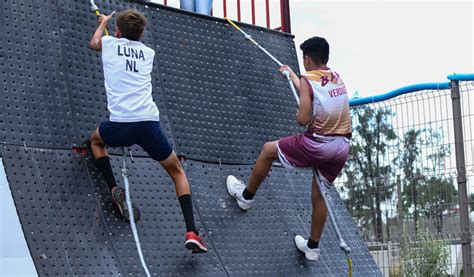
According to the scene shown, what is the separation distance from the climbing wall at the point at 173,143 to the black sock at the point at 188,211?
0.21 metres

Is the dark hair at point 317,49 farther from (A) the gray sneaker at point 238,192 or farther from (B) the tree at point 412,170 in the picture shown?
(B) the tree at point 412,170

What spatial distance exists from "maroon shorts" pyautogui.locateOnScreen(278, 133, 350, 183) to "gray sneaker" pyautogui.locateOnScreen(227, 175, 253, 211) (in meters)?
0.42

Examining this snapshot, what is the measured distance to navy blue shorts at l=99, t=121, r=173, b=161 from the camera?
4293 mm

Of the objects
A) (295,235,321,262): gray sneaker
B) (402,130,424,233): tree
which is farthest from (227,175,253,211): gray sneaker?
(402,130,424,233): tree

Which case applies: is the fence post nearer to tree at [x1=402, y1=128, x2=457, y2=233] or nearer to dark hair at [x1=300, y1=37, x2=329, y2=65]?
tree at [x1=402, y1=128, x2=457, y2=233]

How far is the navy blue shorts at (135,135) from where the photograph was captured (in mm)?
4293

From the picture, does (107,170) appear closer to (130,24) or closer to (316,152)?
(130,24)

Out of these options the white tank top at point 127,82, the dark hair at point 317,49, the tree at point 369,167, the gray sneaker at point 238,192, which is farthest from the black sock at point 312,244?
the tree at point 369,167

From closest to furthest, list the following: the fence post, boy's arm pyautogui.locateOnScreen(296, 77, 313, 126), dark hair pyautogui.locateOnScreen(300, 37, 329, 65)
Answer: boy's arm pyautogui.locateOnScreen(296, 77, 313, 126), dark hair pyautogui.locateOnScreen(300, 37, 329, 65), the fence post

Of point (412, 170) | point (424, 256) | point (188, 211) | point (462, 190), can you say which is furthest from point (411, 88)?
point (188, 211)

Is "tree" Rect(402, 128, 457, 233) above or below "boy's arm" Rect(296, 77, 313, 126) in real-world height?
below

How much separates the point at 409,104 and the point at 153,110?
3204mm

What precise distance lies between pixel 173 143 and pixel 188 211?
Result: 0.76m

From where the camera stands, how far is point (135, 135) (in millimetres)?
4320
